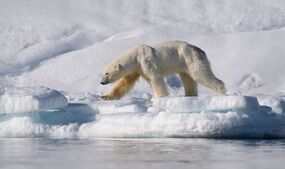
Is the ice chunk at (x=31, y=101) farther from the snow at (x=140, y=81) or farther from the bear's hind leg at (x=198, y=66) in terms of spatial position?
the bear's hind leg at (x=198, y=66)

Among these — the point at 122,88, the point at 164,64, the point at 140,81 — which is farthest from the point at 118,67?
the point at 140,81

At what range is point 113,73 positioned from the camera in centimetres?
1388

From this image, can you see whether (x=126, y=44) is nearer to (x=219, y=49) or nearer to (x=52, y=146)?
(x=219, y=49)

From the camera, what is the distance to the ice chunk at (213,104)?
11102 millimetres

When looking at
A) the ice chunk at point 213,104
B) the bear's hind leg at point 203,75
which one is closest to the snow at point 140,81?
the ice chunk at point 213,104

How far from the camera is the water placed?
24.9 feet

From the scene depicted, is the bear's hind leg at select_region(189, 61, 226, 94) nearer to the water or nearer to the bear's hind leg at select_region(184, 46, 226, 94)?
the bear's hind leg at select_region(184, 46, 226, 94)

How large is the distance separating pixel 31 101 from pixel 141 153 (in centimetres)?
353

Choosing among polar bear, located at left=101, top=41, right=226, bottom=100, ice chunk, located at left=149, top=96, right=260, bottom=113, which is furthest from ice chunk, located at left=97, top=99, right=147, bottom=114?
polar bear, located at left=101, top=41, right=226, bottom=100

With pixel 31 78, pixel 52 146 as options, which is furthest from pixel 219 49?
pixel 52 146

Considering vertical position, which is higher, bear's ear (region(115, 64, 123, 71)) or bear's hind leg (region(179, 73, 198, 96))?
bear's ear (region(115, 64, 123, 71))

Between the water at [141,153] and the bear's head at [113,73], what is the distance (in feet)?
9.07

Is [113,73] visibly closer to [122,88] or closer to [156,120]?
[122,88]

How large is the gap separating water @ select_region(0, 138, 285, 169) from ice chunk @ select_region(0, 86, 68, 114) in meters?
0.74
